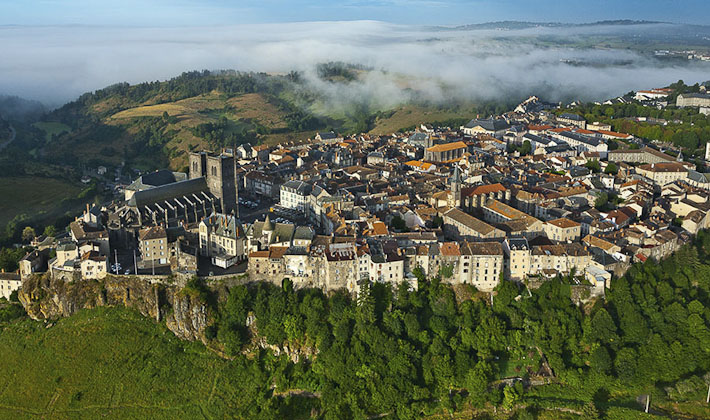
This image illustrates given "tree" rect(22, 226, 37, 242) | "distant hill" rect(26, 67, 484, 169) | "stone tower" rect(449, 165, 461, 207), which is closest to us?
"stone tower" rect(449, 165, 461, 207)

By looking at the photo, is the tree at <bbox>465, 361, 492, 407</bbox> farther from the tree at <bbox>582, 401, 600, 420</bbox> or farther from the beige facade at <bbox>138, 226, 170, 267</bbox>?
the beige facade at <bbox>138, 226, 170, 267</bbox>

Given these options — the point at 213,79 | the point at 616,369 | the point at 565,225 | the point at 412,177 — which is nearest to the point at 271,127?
the point at 213,79

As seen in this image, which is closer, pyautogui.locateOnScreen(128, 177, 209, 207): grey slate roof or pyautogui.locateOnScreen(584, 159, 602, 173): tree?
pyautogui.locateOnScreen(128, 177, 209, 207): grey slate roof

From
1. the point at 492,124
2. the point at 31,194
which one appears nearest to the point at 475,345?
the point at 492,124

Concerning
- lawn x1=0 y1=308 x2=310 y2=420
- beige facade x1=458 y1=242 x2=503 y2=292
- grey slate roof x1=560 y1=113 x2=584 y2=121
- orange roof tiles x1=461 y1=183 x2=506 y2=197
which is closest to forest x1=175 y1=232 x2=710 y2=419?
beige facade x1=458 y1=242 x2=503 y2=292

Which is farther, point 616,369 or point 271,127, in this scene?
point 271,127

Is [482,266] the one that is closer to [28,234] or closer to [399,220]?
[399,220]

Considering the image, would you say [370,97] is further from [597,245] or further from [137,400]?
[137,400]
